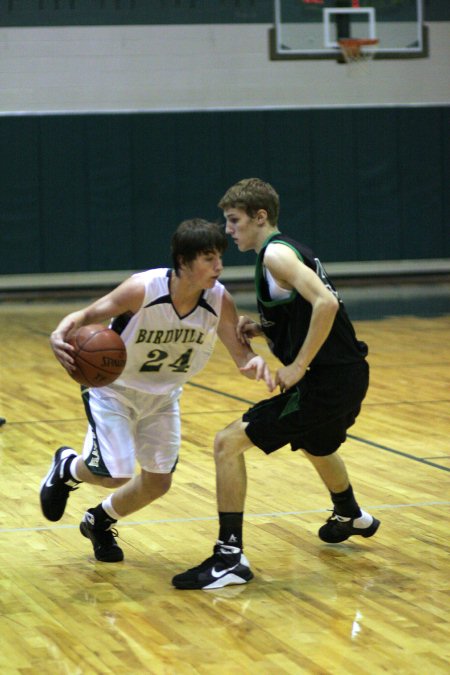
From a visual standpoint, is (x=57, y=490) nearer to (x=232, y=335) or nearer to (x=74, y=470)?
(x=74, y=470)

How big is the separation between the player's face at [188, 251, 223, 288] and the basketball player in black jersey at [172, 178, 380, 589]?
0.47 ft

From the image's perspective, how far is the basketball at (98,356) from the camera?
4301 mm

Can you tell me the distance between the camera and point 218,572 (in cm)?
433

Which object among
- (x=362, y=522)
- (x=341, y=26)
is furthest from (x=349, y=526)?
(x=341, y=26)

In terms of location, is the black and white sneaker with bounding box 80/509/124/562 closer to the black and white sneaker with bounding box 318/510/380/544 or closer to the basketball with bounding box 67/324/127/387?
the basketball with bounding box 67/324/127/387

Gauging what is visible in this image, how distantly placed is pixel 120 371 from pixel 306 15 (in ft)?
42.0

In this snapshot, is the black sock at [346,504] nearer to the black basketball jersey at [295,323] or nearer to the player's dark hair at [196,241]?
the black basketball jersey at [295,323]

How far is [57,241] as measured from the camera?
16.5 metres

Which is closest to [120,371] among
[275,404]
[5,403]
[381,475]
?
[275,404]

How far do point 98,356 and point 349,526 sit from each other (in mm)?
1349

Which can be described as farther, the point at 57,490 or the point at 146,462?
the point at 57,490

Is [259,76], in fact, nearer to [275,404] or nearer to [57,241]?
[57,241]

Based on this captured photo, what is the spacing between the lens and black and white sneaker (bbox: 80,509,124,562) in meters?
4.69

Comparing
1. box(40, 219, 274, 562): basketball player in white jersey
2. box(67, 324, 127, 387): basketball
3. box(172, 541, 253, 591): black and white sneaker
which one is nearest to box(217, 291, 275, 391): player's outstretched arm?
box(40, 219, 274, 562): basketball player in white jersey
